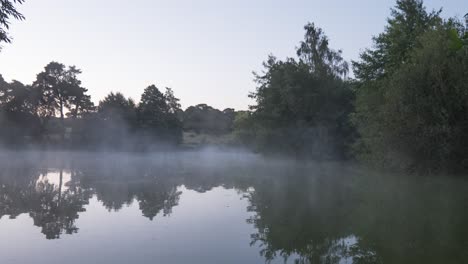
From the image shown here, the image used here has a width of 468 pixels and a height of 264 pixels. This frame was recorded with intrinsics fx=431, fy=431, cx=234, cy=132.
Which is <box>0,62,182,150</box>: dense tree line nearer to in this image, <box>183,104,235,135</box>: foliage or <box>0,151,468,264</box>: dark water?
<box>183,104,235,135</box>: foliage

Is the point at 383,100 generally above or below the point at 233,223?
above

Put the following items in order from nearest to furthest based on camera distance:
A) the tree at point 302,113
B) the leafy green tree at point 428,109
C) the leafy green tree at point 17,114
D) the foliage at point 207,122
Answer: the leafy green tree at point 428,109 < the tree at point 302,113 < the leafy green tree at point 17,114 < the foliage at point 207,122

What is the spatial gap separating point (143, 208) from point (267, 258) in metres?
6.59

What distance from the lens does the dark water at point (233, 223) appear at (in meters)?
7.96

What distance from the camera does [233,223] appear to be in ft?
36.5

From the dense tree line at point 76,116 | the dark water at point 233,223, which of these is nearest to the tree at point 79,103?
the dense tree line at point 76,116

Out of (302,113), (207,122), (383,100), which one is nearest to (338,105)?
(302,113)

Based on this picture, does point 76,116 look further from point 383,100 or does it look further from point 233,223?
point 233,223

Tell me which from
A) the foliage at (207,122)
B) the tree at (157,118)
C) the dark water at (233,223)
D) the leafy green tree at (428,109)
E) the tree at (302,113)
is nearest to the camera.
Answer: the dark water at (233,223)

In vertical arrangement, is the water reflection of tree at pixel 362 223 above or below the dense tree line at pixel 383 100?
below

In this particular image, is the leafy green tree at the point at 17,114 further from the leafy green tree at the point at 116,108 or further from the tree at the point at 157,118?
the tree at the point at 157,118

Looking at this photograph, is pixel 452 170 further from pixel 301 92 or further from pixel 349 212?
pixel 301 92

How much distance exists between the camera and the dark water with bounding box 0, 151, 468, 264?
7.96 meters

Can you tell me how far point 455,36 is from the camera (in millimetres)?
21469
